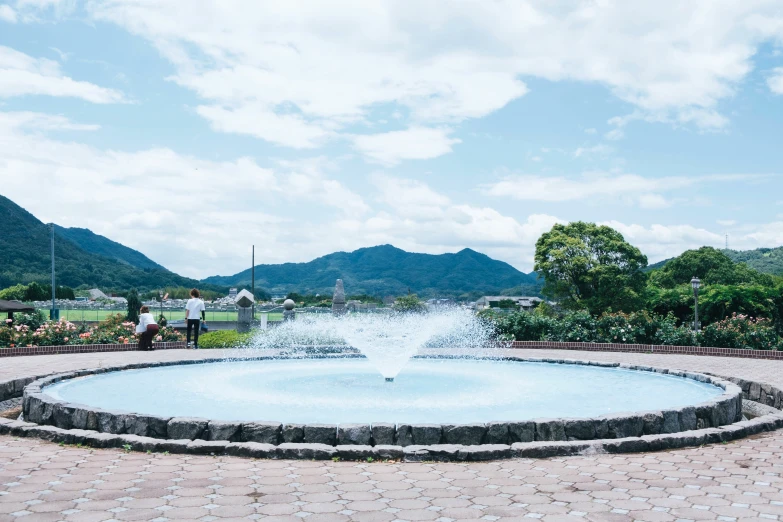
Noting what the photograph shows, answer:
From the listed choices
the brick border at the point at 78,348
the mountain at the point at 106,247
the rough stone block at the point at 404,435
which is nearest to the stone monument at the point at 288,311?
the brick border at the point at 78,348

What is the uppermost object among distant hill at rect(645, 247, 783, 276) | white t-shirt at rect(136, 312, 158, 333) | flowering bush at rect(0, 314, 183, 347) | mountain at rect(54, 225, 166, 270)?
mountain at rect(54, 225, 166, 270)

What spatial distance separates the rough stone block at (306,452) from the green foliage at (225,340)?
1237 cm

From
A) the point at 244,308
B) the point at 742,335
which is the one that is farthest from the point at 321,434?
the point at 244,308

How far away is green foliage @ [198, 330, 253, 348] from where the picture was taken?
18.3 metres

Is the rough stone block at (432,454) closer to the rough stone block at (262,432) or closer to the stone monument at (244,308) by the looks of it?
the rough stone block at (262,432)

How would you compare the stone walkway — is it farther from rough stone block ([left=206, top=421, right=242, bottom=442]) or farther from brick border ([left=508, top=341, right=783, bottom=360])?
brick border ([left=508, top=341, right=783, bottom=360])

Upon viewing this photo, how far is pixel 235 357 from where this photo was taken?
15805 mm

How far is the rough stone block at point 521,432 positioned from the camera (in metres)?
6.69

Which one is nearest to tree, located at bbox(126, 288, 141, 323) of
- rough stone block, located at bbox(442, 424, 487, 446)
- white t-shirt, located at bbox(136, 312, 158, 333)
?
white t-shirt, located at bbox(136, 312, 158, 333)

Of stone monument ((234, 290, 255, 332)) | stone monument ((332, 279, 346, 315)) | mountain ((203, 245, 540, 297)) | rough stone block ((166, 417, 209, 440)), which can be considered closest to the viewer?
rough stone block ((166, 417, 209, 440))

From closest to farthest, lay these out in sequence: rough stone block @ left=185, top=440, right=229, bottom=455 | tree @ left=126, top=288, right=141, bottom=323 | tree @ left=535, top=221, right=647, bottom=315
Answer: rough stone block @ left=185, top=440, right=229, bottom=455 → tree @ left=126, top=288, right=141, bottom=323 → tree @ left=535, top=221, right=647, bottom=315

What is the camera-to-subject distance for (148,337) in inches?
680

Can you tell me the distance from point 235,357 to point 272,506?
11.4 m

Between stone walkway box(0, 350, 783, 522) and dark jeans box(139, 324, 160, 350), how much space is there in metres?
10.7
